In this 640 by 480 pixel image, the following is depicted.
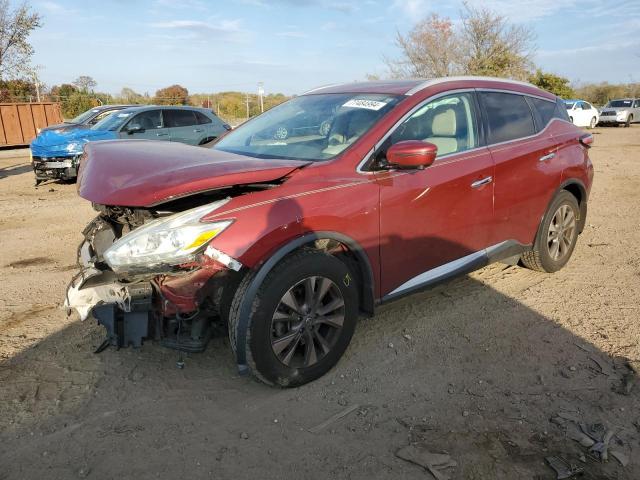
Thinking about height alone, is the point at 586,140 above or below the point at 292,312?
above

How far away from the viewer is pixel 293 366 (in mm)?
3092

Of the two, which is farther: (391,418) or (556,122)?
(556,122)

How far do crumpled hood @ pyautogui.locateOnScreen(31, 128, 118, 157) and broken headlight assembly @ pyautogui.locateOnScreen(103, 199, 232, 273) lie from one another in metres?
9.05

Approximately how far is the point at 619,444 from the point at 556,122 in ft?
10.6

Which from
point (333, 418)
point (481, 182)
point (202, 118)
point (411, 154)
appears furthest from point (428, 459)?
point (202, 118)

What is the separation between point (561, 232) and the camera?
16.3 feet

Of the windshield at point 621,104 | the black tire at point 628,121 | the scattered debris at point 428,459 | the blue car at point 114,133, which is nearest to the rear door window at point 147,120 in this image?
the blue car at point 114,133

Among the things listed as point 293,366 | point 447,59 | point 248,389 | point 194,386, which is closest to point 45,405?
point 194,386

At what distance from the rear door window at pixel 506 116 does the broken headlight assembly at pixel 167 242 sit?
2501mm

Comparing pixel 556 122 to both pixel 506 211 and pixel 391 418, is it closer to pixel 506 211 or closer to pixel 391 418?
pixel 506 211

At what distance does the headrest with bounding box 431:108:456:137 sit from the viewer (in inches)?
149

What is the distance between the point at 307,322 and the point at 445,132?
6.08ft

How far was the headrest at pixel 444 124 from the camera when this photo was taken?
3.78 metres

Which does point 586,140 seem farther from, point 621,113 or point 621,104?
point 621,104
